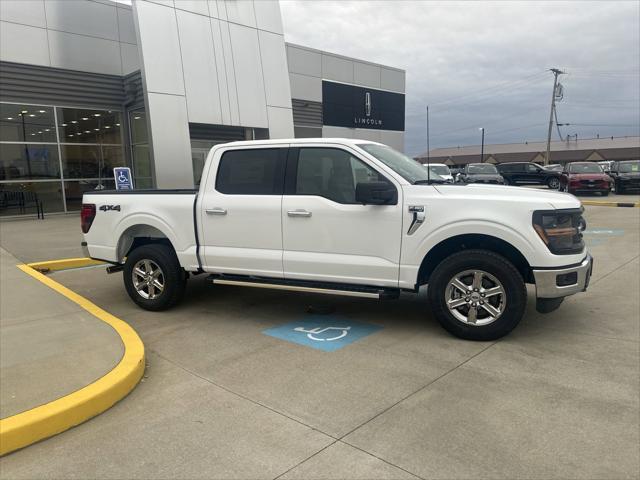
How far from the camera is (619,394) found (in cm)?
367

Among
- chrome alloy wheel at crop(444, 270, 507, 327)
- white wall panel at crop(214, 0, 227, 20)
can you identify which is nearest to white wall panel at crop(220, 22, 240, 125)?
white wall panel at crop(214, 0, 227, 20)

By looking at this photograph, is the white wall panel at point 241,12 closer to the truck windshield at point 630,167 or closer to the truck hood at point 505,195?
the truck hood at point 505,195

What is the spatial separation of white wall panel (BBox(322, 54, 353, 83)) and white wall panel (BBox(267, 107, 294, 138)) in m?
8.06

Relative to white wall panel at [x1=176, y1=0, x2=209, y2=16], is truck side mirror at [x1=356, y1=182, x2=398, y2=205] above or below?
below

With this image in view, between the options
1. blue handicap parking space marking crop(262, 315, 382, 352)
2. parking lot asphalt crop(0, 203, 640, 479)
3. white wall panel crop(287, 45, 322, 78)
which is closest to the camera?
parking lot asphalt crop(0, 203, 640, 479)

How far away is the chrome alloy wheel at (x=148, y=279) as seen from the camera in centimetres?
598

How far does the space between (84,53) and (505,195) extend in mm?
17493

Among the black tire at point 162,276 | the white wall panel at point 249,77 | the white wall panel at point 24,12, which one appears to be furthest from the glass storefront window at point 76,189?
the black tire at point 162,276

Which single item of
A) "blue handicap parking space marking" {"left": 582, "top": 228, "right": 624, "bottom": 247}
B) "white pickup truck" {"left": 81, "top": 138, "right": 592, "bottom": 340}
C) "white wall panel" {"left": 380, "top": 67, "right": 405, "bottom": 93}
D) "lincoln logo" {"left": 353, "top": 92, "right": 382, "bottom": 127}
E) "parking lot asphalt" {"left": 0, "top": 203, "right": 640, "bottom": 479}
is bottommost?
"blue handicap parking space marking" {"left": 582, "top": 228, "right": 624, "bottom": 247}

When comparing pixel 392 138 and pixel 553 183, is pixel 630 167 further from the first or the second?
pixel 392 138

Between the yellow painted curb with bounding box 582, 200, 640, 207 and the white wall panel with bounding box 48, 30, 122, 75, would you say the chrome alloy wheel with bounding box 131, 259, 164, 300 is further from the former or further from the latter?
the yellow painted curb with bounding box 582, 200, 640, 207

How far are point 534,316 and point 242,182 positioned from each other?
364cm

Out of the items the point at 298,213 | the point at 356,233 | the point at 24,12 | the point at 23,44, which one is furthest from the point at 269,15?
the point at 356,233

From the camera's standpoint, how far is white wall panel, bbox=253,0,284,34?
17547mm
